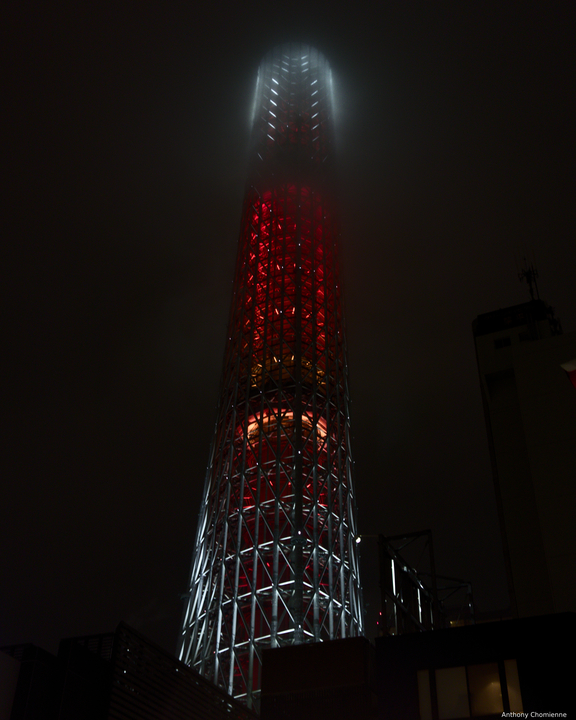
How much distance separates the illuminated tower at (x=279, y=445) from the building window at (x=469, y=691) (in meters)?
15.5

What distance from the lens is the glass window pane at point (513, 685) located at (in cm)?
2428

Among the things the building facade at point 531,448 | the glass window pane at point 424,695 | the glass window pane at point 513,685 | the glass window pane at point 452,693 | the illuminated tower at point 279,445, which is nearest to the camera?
the glass window pane at point 513,685

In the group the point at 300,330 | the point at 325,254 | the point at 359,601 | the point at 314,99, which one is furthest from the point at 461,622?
the point at 314,99

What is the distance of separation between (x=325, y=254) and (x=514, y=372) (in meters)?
17.4

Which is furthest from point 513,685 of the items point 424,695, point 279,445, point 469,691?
point 279,445

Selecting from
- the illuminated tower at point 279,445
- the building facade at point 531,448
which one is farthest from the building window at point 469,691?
the building facade at point 531,448

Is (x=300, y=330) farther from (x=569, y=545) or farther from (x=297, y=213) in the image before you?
(x=569, y=545)

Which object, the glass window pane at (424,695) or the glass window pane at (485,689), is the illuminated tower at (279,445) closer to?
the glass window pane at (424,695)

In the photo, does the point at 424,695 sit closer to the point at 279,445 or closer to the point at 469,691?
the point at 469,691

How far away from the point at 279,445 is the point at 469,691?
24453mm

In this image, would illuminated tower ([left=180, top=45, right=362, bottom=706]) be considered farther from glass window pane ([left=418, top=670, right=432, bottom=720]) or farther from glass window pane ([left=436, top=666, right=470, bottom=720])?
glass window pane ([left=436, top=666, right=470, bottom=720])

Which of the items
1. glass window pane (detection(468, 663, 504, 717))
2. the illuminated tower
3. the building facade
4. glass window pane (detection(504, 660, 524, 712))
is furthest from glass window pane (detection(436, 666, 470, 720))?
the building facade

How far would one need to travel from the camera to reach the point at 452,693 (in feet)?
84.1

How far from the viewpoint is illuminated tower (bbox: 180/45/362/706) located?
42.5m
